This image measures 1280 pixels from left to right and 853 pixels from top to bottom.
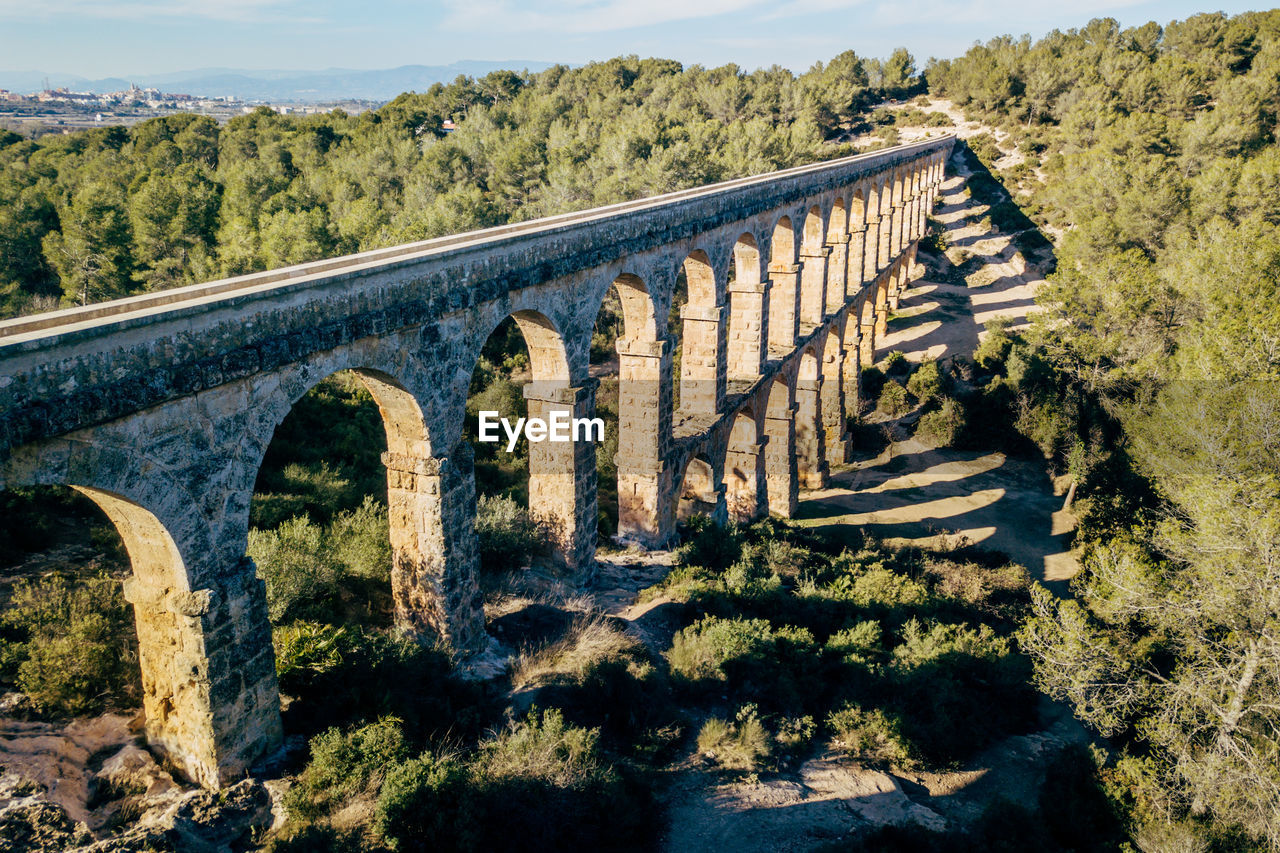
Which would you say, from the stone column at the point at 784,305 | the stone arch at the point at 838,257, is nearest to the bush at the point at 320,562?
the stone column at the point at 784,305

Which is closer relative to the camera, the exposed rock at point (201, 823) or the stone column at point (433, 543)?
the exposed rock at point (201, 823)

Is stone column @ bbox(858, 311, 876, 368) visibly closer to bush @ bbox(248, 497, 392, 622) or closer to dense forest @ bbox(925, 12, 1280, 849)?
dense forest @ bbox(925, 12, 1280, 849)

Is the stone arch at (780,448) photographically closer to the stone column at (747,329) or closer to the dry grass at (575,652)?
the stone column at (747,329)

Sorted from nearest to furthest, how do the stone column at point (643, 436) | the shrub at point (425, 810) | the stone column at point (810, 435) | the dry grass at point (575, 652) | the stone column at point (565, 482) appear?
1. the shrub at point (425, 810)
2. the dry grass at point (575, 652)
3. the stone column at point (565, 482)
4. the stone column at point (643, 436)
5. the stone column at point (810, 435)

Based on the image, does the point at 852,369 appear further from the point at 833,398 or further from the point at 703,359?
the point at 703,359

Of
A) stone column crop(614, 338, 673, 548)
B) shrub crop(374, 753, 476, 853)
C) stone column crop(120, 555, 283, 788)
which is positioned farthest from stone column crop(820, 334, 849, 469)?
stone column crop(120, 555, 283, 788)
